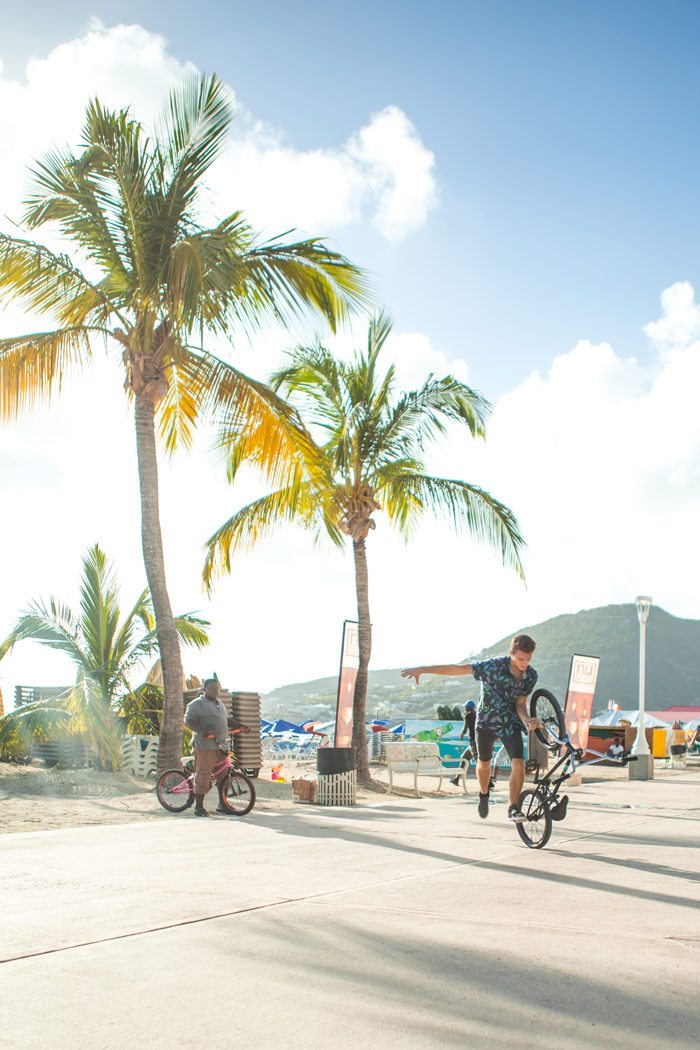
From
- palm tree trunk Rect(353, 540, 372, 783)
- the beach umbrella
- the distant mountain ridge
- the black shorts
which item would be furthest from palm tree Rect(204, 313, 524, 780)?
the distant mountain ridge

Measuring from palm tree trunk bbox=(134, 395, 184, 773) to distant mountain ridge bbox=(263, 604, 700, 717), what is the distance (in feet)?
337

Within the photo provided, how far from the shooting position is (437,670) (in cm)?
959

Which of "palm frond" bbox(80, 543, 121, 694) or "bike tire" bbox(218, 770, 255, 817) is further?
"palm frond" bbox(80, 543, 121, 694)

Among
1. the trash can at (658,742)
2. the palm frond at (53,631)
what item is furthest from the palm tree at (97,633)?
the trash can at (658,742)

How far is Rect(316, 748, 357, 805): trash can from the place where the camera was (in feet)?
46.0

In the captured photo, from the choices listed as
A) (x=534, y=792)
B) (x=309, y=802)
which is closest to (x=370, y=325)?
(x=309, y=802)

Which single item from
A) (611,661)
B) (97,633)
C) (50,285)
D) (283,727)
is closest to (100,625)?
(97,633)

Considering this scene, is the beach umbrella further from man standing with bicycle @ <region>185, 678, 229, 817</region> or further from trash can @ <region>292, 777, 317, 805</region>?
man standing with bicycle @ <region>185, 678, 229, 817</region>

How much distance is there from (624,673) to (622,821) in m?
116

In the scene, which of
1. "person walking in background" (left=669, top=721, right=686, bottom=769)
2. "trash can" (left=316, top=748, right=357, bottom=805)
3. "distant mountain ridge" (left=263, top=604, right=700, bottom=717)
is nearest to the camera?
"trash can" (left=316, top=748, right=357, bottom=805)

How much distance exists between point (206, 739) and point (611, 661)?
11742 cm

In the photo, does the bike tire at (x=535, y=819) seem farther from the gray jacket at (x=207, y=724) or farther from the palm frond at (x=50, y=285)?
the palm frond at (x=50, y=285)

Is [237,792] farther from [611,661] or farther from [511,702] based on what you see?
[611,661]

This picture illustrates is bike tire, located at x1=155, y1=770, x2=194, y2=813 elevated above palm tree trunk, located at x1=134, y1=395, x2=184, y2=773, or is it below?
below
